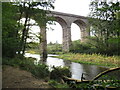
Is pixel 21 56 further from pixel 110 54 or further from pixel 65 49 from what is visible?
pixel 65 49

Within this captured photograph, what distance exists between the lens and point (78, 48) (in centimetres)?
1670

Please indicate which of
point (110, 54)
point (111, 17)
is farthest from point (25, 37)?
point (111, 17)

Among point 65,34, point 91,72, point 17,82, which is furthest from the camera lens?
point 65,34

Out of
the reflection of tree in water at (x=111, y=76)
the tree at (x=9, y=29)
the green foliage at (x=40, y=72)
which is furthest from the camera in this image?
the green foliage at (x=40, y=72)

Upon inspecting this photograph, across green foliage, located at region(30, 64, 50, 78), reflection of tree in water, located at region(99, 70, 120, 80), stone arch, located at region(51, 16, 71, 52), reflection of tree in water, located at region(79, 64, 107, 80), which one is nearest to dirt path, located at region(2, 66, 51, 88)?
green foliage, located at region(30, 64, 50, 78)

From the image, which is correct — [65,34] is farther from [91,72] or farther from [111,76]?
[111,76]

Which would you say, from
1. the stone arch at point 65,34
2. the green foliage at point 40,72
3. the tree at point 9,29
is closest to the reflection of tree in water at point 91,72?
the green foliage at point 40,72

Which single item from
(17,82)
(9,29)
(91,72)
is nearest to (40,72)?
(17,82)

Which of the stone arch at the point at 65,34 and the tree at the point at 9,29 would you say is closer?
the tree at the point at 9,29

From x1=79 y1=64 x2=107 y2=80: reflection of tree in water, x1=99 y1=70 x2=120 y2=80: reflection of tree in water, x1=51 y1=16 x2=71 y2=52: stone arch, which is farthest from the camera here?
x1=51 y1=16 x2=71 y2=52: stone arch

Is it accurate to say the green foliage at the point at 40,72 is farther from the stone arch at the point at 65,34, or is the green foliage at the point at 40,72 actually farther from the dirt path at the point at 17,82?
the stone arch at the point at 65,34

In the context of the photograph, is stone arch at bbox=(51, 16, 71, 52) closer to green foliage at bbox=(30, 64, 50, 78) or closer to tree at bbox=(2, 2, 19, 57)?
tree at bbox=(2, 2, 19, 57)

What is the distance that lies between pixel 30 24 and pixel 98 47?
876 centimetres

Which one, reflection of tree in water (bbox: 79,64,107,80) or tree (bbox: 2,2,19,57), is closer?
tree (bbox: 2,2,19,57)
